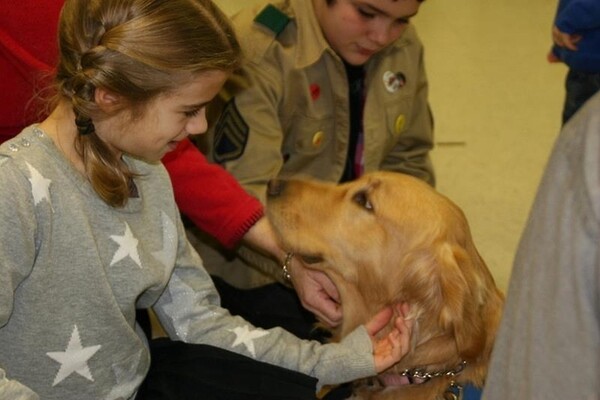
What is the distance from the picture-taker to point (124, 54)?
4.21 feet

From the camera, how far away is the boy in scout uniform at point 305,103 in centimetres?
204

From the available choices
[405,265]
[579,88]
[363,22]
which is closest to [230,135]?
[363,22]

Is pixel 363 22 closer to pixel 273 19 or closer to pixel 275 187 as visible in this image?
pixel 273 19

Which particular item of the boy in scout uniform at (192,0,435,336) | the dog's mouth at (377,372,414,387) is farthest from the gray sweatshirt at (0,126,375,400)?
the boy in scout uniform at (192,0,435,336)

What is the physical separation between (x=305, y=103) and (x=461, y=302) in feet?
2.60

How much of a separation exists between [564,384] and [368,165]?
1.63 metres

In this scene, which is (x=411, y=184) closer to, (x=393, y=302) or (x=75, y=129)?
(x=393, y=302)

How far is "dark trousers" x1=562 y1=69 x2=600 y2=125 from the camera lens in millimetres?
2508

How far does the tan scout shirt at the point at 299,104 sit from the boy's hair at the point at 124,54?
0.67 metres

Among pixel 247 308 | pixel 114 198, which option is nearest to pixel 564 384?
pixel 114 198

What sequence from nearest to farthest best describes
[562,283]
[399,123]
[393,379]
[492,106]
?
[562,283], [393,379], [399,123], [492,106]

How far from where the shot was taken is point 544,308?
653 millimetres

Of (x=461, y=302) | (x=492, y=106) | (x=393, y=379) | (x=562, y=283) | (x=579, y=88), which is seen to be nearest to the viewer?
(x=562, y=283)

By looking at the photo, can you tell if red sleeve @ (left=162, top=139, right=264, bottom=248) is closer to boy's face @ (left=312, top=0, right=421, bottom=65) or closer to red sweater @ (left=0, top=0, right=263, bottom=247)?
red sweater @ (left=0, top=0, right=263, bottom=247)
